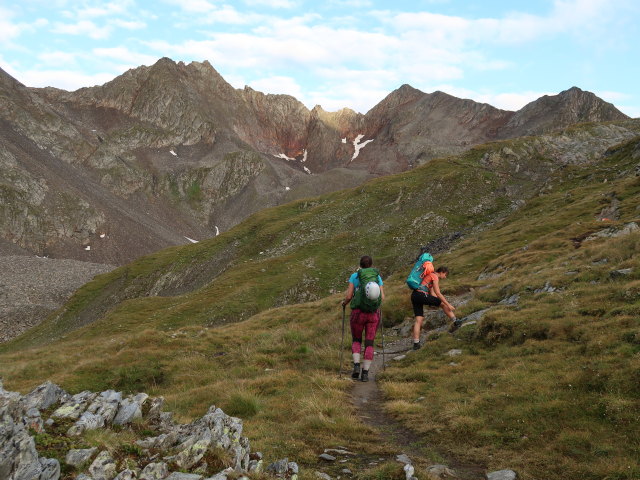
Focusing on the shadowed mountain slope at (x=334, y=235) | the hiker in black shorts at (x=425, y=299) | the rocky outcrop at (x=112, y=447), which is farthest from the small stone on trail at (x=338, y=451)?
the shadowed mountain slope at (x=334, y=235)

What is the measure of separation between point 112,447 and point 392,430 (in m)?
6.27

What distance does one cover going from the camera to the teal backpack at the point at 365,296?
46.6 feet

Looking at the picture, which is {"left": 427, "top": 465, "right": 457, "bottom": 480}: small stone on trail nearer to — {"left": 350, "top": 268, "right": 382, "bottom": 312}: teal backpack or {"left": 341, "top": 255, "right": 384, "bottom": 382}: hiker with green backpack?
{"left": 341, "top": 255, "right": 384, "bottom": 382}: hiker with green backpack

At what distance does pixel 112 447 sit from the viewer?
671cm

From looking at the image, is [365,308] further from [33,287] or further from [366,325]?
[33,287]

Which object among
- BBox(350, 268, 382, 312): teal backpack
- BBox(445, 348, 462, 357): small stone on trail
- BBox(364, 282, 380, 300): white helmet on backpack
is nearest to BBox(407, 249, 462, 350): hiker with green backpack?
BBox(445, 348, 462, 357): small stone on trail

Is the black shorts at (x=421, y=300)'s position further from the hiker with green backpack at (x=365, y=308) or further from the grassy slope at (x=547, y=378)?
the hiker with green backpack at (x=365, y=308)

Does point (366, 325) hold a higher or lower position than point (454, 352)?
higher

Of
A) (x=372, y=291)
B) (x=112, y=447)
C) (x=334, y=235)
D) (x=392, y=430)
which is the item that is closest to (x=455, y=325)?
(x=372, y=291)

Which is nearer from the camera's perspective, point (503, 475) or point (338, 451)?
point (503, 475)

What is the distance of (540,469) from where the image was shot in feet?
24.8

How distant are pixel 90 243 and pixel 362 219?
6514 inches

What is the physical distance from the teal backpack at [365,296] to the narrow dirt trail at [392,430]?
2.62 metres

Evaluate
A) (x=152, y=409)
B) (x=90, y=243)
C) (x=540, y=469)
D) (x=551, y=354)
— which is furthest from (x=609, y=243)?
(x=90, y=243)
